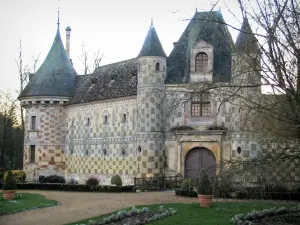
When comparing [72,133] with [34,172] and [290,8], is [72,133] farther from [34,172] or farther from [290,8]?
[290,8]

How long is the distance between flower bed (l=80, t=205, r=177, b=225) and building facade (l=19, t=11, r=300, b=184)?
356 inches

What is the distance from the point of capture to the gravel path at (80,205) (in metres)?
19.2

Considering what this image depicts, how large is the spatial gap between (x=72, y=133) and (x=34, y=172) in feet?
14.7

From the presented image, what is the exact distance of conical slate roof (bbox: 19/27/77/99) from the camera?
136ft

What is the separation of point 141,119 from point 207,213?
14584 millimetres

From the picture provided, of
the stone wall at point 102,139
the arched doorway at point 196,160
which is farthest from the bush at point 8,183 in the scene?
the arched doorway at point 196,160

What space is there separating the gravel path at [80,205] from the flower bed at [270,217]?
5729 mm

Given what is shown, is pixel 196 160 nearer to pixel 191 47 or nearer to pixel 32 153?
pixel 191 47

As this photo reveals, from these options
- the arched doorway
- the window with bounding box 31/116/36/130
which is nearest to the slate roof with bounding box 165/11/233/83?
the arched doorway

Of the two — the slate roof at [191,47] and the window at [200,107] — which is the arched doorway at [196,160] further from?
the slate roof at [191,47]

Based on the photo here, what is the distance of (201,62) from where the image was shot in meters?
32.9

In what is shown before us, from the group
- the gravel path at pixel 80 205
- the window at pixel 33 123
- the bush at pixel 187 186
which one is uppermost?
the window at pixel 33 123

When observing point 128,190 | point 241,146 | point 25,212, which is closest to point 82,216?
point 25,212

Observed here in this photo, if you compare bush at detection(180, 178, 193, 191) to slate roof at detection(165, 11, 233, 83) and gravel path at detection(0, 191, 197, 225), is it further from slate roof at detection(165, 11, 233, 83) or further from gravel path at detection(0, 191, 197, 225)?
slate roof at detection(165, 11, 233, 83)
